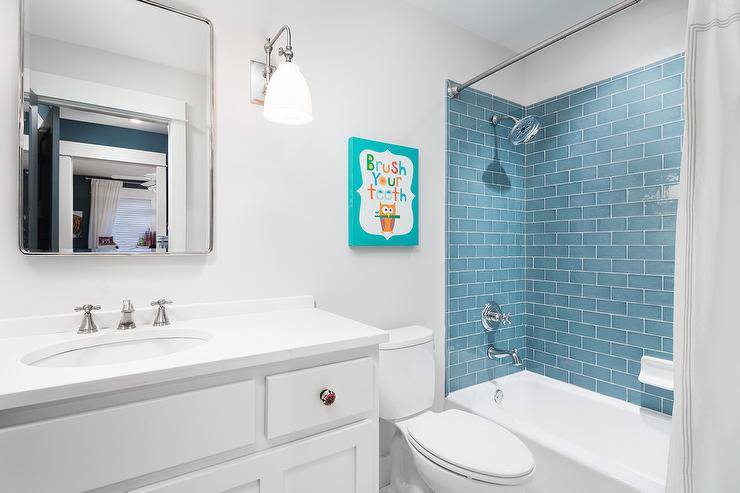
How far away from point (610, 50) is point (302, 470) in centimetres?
257

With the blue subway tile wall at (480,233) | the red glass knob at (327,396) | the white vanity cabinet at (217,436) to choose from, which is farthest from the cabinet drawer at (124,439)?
the blue subway tile wall at (480,233)

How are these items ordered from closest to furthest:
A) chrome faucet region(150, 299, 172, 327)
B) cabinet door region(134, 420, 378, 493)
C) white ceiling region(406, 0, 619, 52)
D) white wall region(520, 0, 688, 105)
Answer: cabinet door region(134, 420, 378, 493) < chrome faucet region(150, 299, 172, 327) < white wall region(520, 0, 688, 105) < white ceiling region(406, 0, 619, 52)

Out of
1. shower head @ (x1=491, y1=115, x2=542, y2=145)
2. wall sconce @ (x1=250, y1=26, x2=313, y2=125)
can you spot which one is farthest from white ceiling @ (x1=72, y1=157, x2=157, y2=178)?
shower head @ (x1=491, y1=115, x2=542, y2=145)

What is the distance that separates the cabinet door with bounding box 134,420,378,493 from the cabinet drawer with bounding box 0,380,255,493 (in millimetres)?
52

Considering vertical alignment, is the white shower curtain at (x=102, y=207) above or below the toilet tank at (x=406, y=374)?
above

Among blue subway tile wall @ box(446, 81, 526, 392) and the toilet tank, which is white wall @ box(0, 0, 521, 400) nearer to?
blue subway tile wall @ box(446, 81, 526, 392)

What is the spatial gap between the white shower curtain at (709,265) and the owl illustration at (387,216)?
3.73 ft

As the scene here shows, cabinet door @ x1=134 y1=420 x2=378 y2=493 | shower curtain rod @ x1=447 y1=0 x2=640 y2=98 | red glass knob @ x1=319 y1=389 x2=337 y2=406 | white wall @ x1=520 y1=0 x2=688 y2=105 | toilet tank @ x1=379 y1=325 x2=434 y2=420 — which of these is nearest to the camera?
cabinet door @ x1=134 y1=420 x2=378 y2=493

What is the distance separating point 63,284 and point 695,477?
6.13 feet

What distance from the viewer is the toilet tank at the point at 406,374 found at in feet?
5.35

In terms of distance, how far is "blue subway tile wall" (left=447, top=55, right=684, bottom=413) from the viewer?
1.93m

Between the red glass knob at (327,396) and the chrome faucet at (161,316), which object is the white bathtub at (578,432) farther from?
the chrome faucet at (161,316)

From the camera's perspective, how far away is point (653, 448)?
1781 millimetres

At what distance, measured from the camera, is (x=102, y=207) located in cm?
122
